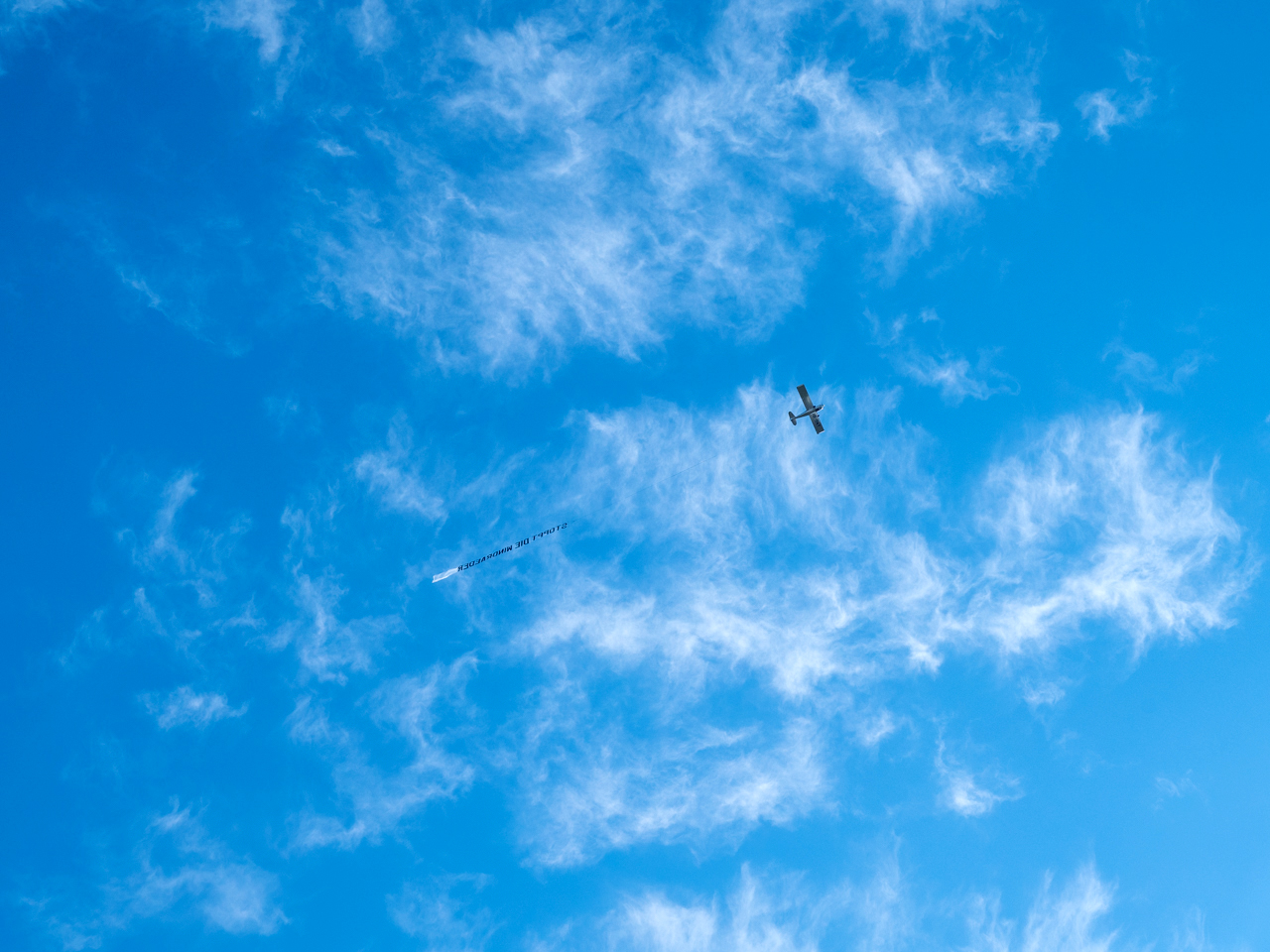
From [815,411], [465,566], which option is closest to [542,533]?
[465,566]

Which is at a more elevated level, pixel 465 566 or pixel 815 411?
pixel 815 411

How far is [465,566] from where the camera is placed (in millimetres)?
112000

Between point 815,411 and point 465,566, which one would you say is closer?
point 465,566

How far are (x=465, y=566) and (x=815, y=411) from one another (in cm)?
5627

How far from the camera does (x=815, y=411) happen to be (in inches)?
4857

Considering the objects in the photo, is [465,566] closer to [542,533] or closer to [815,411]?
[542,533]

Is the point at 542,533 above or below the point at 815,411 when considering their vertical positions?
below

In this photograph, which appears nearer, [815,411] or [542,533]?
[542,533]

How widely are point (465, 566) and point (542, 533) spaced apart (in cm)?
1194

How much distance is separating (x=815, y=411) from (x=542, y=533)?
4536cm

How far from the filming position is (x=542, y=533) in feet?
361
